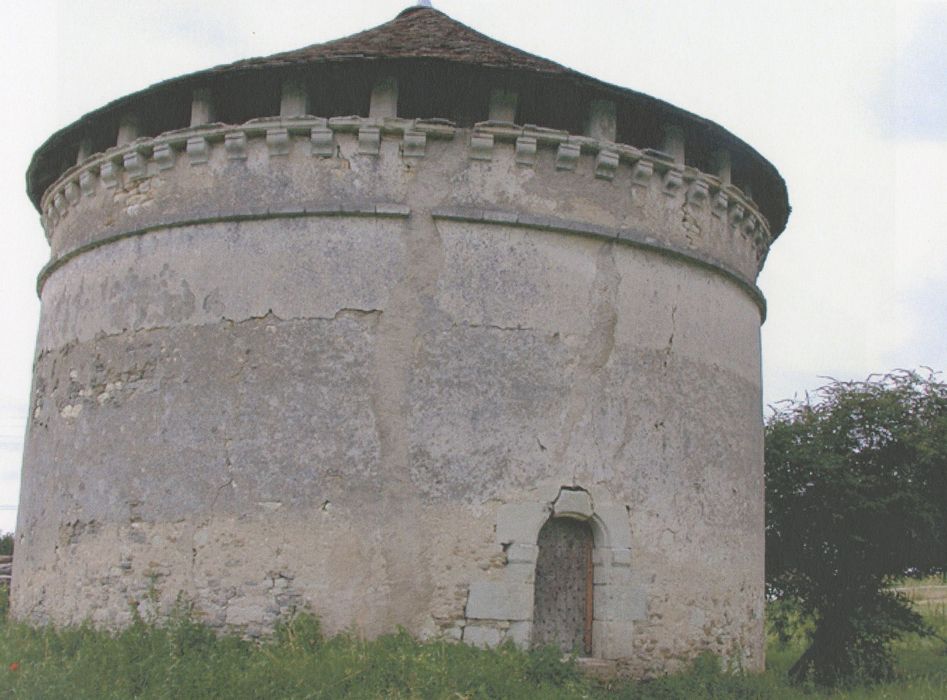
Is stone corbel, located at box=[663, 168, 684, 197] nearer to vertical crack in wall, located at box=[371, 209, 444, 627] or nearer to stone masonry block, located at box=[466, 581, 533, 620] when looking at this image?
vertical crack in wall, located at box=[371, 209, 444, 627]

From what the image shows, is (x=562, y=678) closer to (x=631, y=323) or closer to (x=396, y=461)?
(x=396, y=461)

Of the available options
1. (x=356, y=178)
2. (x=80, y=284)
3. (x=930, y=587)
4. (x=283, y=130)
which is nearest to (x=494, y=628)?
(x=356, y=178)

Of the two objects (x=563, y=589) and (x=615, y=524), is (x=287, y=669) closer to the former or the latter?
(x=563, y=589)

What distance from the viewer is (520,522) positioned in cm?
886

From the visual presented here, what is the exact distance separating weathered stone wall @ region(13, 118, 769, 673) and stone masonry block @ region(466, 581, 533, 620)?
0.02m

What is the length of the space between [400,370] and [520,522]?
5.34ft

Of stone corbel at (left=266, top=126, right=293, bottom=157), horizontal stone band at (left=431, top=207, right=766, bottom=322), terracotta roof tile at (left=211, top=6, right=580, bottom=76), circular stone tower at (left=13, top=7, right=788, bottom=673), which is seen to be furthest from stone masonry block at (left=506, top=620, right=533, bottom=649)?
terracotta roof tile at (left=211, top=6, right=580, bottom=76)

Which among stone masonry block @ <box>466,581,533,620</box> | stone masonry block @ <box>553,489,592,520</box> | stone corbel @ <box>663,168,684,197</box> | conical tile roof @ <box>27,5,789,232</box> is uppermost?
conical tile roof @ <box>27,5,789,232</box>

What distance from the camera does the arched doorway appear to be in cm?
902

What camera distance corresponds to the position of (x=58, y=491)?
9.98 metres

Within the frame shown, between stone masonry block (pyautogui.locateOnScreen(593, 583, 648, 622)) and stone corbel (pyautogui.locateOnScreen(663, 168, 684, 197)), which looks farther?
stone corbel (pyautogui.locateOnScreen(663, 168, 684, 197))

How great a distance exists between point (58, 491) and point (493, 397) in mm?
4274

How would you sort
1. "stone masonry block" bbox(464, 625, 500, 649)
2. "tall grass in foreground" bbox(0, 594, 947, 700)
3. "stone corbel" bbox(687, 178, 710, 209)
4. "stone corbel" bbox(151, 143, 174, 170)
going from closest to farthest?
1. "tall grass in foreground" bbox(0, 594, 947, 700)
2. "stone masonry block" bbox(464, 625, 500, 649)
3. "stone corbel" bbox(151, 143, 174, 170)
4. "stone corbel" bbox(687, 178, 710, 209)

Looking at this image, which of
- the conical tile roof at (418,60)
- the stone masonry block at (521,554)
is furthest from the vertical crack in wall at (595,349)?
the conical tile roof at (418,60)
